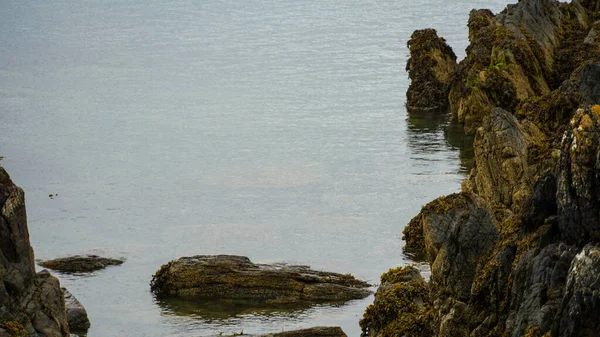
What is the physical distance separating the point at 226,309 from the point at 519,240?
1830 centimetres

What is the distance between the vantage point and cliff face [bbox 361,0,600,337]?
76.8ft

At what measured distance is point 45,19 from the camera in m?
160

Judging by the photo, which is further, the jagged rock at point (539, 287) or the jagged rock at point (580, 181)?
the jagged rock at point (539, 287)

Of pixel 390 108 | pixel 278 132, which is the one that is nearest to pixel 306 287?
pixel 278 132

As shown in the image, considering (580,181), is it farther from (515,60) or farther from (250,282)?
(515,60)

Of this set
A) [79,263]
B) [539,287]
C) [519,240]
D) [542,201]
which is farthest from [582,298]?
[79,263]

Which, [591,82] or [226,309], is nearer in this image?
[226,309]

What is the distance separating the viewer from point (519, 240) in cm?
2659

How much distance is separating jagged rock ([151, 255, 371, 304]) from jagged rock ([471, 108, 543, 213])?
21.6 feet

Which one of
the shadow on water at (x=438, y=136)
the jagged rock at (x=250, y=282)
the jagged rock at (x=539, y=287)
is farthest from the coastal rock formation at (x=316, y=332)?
the shadow on water at (x=438, y=136)

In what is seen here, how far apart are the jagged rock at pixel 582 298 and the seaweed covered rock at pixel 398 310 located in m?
9.21

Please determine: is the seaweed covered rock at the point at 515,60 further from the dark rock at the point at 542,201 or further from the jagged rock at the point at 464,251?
the dark rock at the point at 542,201

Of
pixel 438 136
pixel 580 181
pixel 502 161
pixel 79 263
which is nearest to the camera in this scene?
pixel 580 181

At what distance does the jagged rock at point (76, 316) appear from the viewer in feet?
135
